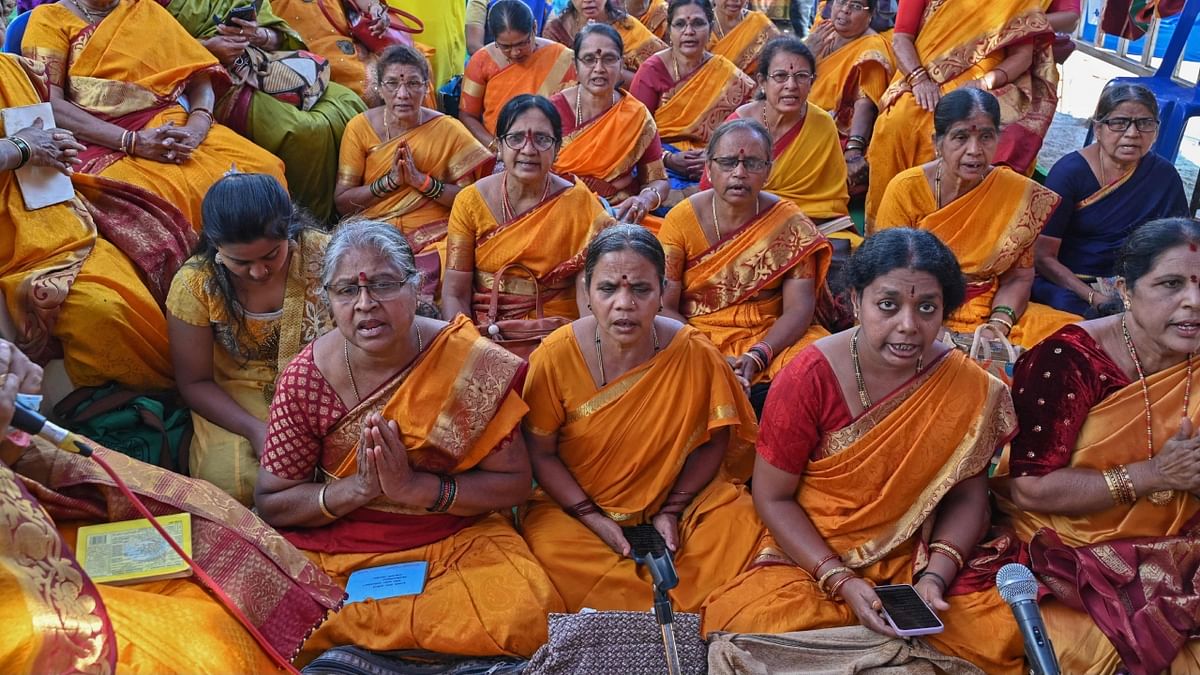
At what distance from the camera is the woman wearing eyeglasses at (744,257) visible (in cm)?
369

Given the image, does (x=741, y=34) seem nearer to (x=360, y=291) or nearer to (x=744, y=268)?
(x=744, y=268)

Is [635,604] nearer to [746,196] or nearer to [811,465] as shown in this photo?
[811,465]

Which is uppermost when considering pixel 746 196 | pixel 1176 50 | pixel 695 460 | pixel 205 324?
pixel 1176 50

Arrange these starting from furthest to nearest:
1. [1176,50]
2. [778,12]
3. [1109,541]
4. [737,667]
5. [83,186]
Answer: [778,12] < [1176,50] < [83,186] < [1109,541] < [737,667]

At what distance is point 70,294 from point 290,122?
5.91 ft

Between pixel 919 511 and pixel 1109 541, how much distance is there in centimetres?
44

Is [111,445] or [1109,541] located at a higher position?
[1109,541]

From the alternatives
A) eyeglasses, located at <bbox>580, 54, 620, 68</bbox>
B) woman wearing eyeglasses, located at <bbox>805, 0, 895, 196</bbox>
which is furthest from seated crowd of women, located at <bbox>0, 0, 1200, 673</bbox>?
woman wearing eyeglasses, located at <bbox>805, 0, 895, 196</bbox>

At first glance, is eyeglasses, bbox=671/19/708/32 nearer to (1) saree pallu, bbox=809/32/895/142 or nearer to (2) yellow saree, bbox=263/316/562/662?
(1) saree pallu, bbox=809/32/895/142

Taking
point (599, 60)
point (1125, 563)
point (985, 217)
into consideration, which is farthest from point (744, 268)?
point (599, 60)

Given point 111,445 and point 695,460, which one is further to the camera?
point 111,445

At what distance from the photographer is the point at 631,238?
2.81 meters

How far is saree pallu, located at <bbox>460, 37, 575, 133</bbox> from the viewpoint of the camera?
5.81 metres

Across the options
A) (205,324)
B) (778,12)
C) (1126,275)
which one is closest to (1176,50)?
(778,12)
